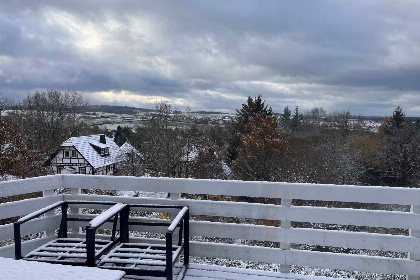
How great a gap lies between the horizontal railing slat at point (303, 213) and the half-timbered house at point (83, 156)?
90.5 feet

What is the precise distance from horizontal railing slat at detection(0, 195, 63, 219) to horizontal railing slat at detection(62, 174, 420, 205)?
0.28 meters

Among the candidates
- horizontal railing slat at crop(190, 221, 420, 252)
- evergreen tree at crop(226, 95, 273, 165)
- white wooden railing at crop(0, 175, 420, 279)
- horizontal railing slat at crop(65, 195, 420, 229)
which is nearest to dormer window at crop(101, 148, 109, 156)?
evergreen tree at crop(226, 95, 273, 165)

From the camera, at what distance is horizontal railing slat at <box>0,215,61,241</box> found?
324 centimetres

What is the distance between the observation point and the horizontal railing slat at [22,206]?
3261mm

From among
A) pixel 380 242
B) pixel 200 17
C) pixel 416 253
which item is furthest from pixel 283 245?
pixel 200 17

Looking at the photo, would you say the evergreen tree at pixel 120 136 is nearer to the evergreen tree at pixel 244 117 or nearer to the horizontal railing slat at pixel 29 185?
the evergreen tree at pixel 244 117

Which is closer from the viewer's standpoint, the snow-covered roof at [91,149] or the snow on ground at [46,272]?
the snow on ground at [46,272]

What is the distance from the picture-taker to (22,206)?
11.1ft

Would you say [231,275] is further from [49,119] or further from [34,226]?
[49,119]

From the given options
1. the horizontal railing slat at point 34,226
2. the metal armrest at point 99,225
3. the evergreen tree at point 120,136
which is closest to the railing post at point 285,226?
the metal armrest at point 99,225

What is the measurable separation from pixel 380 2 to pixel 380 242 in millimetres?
7528

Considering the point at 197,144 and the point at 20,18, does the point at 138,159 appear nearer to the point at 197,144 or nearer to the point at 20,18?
the point at 197,144

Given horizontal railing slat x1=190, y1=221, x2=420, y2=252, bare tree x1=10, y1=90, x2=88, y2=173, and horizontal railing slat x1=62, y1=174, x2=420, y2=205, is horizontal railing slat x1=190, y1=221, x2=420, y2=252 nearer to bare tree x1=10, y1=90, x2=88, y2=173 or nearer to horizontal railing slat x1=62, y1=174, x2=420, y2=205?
horizontal railing slat x1=62, y1=174, x2=420, y2=205

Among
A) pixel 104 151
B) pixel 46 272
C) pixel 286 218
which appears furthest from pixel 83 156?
pixel 46 272
